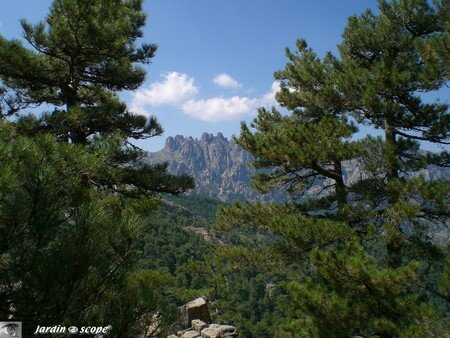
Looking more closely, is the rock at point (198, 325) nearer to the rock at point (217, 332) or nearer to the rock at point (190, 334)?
the rock at point (190, 334)

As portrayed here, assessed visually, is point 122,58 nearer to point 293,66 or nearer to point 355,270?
point 293,66

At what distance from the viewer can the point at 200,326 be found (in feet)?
41.1

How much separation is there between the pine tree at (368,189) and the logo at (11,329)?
522cm

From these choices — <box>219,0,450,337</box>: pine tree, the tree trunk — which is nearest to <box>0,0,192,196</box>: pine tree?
<box>219,0,450,337</box>: pine tree

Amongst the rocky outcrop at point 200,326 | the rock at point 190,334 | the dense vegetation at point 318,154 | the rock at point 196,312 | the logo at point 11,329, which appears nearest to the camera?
the logo at point 11,329

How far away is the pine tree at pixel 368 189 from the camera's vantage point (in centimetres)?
657

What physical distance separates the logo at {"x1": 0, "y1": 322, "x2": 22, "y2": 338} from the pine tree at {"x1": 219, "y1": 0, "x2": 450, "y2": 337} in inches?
205

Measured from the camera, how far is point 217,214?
32.9 ft

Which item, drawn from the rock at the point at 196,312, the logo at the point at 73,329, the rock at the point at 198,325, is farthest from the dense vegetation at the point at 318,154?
the rock at the point at 196,312

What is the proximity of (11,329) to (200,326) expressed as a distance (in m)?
10.7

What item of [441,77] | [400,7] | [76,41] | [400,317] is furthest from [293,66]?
[400,317]

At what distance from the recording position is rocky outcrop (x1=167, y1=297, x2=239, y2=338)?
1128 centimetres

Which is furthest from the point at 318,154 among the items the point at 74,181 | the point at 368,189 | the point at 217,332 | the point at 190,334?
the point at 190,334

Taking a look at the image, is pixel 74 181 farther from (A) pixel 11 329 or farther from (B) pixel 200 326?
(B) pixel 200 326
